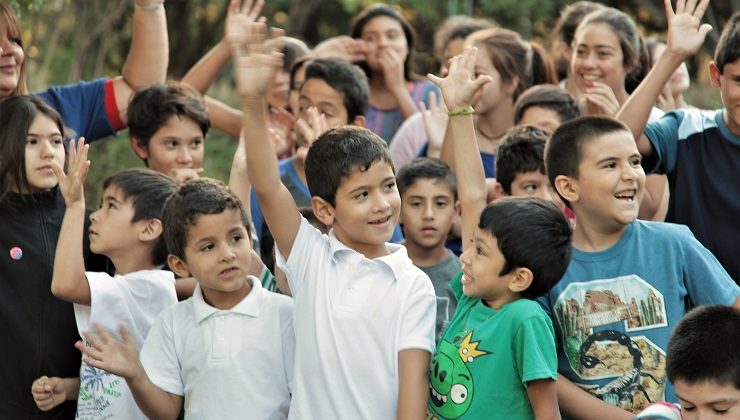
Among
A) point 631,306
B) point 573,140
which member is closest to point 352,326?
point 631,306

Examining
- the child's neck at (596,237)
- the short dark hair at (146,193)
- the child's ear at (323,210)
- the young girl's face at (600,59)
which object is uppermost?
the young girl's face at (600,59)

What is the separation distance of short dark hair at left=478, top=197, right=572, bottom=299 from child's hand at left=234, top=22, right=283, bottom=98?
0.87 meters

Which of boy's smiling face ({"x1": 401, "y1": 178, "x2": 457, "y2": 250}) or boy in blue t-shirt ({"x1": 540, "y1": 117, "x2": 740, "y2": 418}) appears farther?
boy's smiling face ({"x1": 401, "y1": 178, "x2": 457, "y2": 250})

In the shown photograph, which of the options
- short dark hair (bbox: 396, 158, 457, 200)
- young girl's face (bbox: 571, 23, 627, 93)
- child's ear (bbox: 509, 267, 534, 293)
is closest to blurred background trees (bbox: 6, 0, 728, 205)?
young girl's face (bbox: 571, 23, 627, 93)

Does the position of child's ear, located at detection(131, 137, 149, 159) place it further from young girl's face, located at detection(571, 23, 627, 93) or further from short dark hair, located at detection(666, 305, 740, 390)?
short dark hair, located at detection(666, 305, 740, 390)

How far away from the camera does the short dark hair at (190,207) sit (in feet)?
14.3

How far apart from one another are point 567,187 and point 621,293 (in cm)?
→ 47

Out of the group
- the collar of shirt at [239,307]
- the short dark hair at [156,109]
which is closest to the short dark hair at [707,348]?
the collar of shirt at [239,307]

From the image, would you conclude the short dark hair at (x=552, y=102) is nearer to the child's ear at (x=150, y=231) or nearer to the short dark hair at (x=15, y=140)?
the child's ear at (x=150, y=231)

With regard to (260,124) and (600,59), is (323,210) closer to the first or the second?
(260,124)

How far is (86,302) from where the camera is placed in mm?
4527

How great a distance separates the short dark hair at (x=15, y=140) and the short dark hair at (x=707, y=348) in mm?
2610

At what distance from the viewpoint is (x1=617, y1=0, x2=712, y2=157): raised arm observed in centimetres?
455

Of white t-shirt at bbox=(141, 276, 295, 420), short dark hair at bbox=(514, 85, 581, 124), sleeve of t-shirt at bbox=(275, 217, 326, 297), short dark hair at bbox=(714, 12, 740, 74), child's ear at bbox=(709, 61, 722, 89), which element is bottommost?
white t-shirt at bbox=(141, 276, 295, 420)
